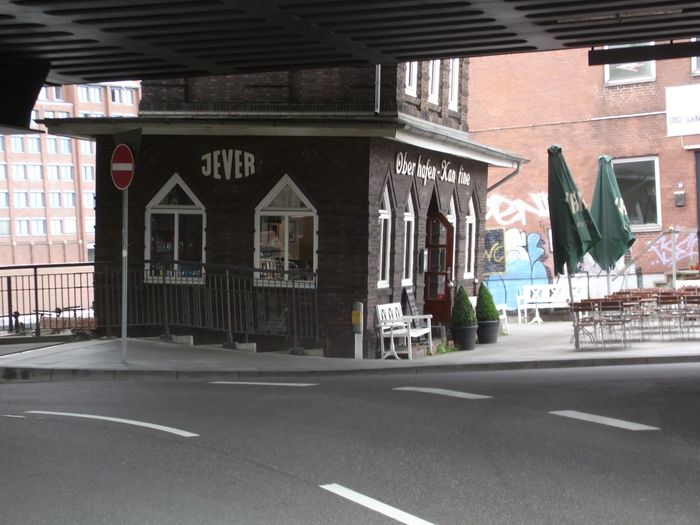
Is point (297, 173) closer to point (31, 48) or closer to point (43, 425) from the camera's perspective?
point (31, 48)

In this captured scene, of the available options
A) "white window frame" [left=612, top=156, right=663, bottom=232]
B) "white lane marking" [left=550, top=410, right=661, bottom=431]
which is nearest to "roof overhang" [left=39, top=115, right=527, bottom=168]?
"white lane marking" [left=550, top=410, right=661, bottom=431]

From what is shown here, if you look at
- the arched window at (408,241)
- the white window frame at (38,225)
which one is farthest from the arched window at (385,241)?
the white window frame at (38,225)

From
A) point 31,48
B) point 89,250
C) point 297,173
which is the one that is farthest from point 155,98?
point 89,250

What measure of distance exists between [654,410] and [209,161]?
446 inches

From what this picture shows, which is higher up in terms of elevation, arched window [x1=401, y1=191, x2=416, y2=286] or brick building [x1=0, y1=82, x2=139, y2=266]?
brick building [x1=0, y1=82, x2=139, y2=266]

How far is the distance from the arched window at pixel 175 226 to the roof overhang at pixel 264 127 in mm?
1242

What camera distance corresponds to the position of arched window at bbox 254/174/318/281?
19.7 metres

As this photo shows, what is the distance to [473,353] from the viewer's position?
67.3 ft

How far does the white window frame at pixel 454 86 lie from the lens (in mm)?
25031

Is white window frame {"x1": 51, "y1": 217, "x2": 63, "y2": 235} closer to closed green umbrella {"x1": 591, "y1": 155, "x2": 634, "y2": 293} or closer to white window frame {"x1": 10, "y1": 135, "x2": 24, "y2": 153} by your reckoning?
white window frame {"x1": 10, "y1": 135, "x2": 24, "y2": 153}

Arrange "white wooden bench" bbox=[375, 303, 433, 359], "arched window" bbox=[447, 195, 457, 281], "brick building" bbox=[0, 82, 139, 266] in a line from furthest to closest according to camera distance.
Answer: "brick building" bbox=[0, 82, 139, 266]
"arched window" bbox=[447, 195, 457, 281]
"white wooden bench" bbox=[375, 303, 433, 359]

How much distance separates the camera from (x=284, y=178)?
19781 millimetres

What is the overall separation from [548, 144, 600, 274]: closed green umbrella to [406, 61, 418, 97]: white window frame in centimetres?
311

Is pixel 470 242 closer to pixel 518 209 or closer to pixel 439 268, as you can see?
pixel 439 268
